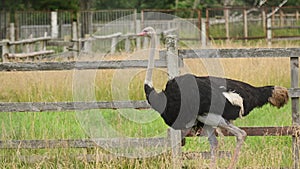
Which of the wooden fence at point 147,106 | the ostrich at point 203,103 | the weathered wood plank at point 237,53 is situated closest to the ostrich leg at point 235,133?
the ostrich at point 203,103

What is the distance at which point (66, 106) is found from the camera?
6.96 m

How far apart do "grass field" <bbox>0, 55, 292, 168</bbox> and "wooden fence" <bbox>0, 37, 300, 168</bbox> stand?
0.42ft

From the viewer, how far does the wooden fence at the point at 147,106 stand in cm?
657

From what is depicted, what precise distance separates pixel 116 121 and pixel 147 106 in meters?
2.20

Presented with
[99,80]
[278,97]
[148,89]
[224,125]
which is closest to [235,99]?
[224,125]

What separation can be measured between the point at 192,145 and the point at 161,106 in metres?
1.84

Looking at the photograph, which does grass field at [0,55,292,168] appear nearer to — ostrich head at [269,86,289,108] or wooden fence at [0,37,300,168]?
wooden fence at [0,37,300,168]

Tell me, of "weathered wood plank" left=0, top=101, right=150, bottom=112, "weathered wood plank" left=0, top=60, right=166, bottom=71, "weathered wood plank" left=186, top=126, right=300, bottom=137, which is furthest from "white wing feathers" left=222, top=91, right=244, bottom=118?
"weathered wood plank" left=0, top=101, right=150, bottom=112

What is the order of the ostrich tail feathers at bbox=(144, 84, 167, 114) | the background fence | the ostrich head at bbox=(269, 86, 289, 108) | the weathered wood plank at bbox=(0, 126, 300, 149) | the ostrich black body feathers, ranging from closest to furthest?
the ostrich black body feathers < the ostrich tail feathers at bbox=(144, 84, 167, 114) < the ostrich head at bbox=(269, 86, 289, 108) < the weathered wood plank at bbox=(0, 126, 300, 149) < the background fence

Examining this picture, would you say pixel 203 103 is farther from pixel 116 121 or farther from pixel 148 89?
pixel 116 121

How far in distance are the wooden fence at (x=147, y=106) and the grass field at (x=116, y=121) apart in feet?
0.42

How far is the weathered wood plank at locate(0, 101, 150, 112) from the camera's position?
271 inches

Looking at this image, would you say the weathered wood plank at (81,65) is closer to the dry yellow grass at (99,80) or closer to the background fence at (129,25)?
the dry yellow grass at (99,80)

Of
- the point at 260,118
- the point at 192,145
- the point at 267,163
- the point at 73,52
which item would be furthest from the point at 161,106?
the point at 73,52
